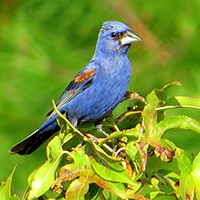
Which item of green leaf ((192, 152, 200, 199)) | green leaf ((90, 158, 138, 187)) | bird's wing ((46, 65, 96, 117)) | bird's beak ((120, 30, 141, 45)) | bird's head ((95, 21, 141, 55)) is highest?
bird's head ((95, 21, 141, 55))

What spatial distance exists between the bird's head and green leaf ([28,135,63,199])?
3.64 ft

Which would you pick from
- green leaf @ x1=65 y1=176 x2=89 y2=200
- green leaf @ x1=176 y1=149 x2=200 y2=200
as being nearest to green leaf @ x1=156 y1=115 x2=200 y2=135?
green leaf @ x1=176 y1=149 x2=200 y2=200

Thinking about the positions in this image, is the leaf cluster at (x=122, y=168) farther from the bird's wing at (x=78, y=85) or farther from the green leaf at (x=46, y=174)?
the bird's wing at (x=78, y=85)

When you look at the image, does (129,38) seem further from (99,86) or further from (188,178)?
(188,178)

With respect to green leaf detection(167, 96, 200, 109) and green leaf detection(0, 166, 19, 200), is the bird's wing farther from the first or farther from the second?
green leaf detection(0, 166, 19, 200)

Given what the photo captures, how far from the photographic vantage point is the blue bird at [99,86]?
2.30 meters

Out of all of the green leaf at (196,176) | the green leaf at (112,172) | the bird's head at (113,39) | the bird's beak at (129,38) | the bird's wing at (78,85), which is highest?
the bird's head at (113,39)

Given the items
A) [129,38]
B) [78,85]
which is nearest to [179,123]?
[129,38]

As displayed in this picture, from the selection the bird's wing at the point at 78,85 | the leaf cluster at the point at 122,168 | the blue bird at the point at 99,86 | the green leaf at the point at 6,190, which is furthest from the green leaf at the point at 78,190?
the bird's wing at the point at 78,85

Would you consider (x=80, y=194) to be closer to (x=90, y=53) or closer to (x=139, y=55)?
(x=139, y=55)

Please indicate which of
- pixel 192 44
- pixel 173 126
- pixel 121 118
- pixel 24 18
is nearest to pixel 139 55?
pixel 192 44

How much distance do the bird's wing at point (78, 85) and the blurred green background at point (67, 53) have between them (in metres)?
0.14

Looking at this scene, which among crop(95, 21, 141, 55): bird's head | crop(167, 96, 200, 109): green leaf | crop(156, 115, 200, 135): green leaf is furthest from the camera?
crop(95, 21, 141, 55): bird's head

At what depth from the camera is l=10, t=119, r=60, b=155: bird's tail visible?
228 cm
